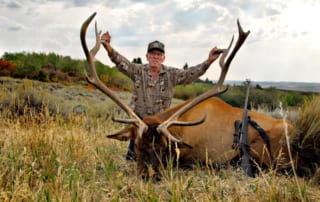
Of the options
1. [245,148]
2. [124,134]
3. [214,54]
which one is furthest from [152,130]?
[214,54]

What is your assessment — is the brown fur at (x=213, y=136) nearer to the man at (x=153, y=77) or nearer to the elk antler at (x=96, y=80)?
the elk antler at (x=96, y=80)

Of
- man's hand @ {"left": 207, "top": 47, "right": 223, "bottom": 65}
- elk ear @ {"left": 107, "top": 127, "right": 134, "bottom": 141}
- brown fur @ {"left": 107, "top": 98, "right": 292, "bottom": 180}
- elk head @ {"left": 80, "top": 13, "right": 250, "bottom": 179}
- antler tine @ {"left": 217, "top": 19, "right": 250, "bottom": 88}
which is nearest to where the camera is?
elk head @ {"left": 80, "top": 13, "right": 250, "bottom": 179}

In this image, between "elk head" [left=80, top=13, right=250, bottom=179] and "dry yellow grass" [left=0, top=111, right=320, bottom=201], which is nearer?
"dry yellow grass" [left=0, top=111, right=320, bottom=201]

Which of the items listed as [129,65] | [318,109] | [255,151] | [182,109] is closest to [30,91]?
[129,65]

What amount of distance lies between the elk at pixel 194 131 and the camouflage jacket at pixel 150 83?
79 centimetres

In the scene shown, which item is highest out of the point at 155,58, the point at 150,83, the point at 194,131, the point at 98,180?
the point at 155,58

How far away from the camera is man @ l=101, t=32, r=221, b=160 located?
6.29m

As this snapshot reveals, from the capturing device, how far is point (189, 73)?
6340mm

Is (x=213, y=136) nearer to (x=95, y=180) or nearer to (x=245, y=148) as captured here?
(x=245, y=148)

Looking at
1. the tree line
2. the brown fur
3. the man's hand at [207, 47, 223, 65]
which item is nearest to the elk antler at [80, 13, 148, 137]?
the brown fur

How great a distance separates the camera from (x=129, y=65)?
250 inches

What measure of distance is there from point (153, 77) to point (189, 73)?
0.55 metres

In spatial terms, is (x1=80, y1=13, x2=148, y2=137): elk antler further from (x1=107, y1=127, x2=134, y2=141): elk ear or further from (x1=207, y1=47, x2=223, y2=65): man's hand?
(x1=207, y1=47, x2=223, y2=65): man's hand

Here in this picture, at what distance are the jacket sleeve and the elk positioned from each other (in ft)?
2.20
